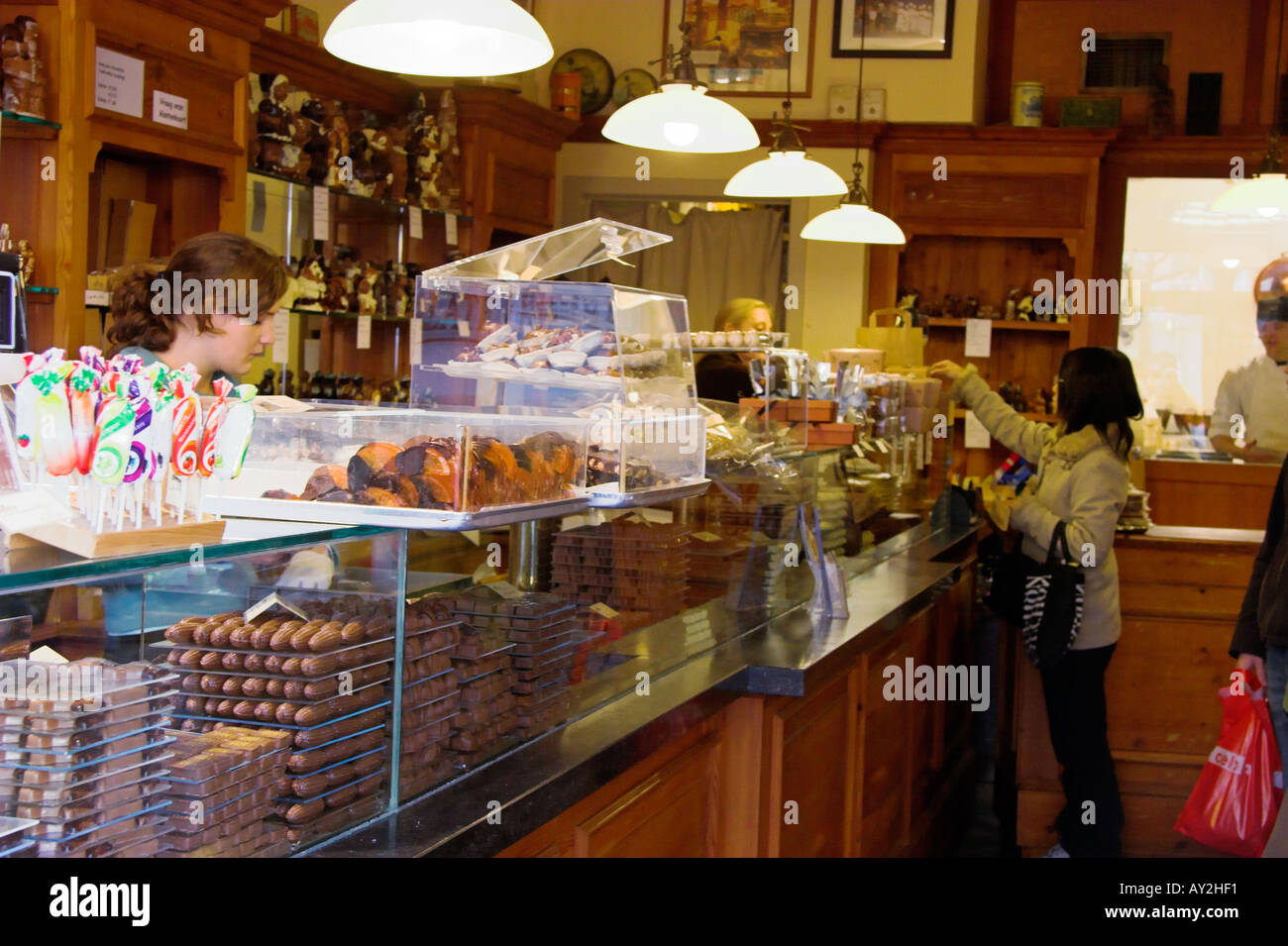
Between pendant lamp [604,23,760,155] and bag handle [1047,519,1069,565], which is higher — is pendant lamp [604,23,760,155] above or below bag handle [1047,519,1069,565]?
above

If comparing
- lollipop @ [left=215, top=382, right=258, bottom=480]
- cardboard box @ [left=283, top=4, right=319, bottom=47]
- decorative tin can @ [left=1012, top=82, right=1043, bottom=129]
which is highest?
decorative tin can @ [left=1012, top=82, right=1043, bottom=129]

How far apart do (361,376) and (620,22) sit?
272 cm

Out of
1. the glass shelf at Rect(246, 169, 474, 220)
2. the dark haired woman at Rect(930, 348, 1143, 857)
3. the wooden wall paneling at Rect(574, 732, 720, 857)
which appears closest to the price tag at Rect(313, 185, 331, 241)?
the glass shelf at Rect(246, 169, 474, 220)

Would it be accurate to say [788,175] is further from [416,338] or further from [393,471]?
[393,471]

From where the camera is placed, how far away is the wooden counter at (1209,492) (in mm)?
6609

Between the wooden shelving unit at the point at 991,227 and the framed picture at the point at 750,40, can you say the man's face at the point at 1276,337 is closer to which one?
the wooden shelving unit at the point at 991,227

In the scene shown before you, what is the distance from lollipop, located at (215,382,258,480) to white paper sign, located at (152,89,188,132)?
96.9 inches

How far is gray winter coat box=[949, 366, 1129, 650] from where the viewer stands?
13.0 ft

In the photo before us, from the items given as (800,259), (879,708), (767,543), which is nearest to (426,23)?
(767,543)

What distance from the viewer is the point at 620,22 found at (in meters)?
6.89

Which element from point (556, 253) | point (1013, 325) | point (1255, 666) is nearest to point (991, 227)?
point (1013, 325)

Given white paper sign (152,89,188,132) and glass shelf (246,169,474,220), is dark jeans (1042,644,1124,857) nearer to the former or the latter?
glass shelf (246,169,474,220)

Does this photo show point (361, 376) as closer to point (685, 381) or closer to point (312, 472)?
point (685, 381)

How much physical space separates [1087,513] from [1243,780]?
1026mm
